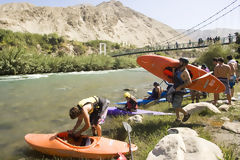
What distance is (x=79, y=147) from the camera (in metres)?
3.39

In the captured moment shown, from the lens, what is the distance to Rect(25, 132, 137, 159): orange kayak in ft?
11.0

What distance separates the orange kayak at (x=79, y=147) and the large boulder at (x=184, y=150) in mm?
991

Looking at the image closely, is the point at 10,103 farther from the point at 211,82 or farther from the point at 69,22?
the point at 69,22

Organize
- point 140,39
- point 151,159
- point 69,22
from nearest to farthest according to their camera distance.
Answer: point 151,159 < point 69,22 < point 140,39

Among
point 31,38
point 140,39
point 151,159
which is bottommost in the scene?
point 151,159

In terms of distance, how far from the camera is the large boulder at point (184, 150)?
2.24 meters

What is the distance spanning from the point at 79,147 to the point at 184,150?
192cm

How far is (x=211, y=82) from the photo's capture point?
197 inches

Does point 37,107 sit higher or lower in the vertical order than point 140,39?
lower

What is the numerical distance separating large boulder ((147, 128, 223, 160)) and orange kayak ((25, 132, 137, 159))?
991mm

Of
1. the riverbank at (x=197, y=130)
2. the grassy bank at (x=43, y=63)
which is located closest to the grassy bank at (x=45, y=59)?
the grassy bank at (x=43, y=63)

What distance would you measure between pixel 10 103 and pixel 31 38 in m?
44.8

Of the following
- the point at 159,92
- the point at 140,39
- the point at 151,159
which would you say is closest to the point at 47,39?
the point at 159,92

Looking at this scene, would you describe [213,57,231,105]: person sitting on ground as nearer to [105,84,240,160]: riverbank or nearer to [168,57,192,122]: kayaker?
[105,84,240,160]: riverbank
